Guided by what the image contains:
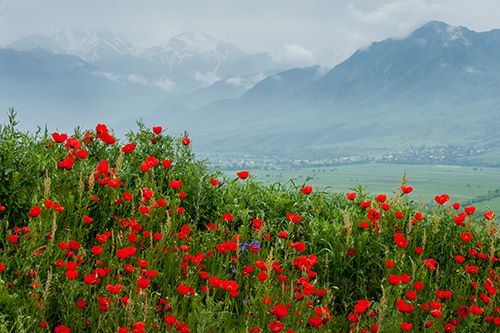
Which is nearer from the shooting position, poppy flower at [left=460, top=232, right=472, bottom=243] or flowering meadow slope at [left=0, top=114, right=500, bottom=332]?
flowering meadow slope at [left=0, top=114, right=500, bottom=332]

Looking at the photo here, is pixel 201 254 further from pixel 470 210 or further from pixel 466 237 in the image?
pixel 470 210

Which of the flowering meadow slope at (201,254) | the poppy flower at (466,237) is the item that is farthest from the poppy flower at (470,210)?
the poppy flower at (466,237)

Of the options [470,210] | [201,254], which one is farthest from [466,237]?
[201,254]

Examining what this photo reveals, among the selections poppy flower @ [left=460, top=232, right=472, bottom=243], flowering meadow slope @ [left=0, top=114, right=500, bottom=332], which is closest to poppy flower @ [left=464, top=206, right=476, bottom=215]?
flowering meadow slope @ [left=0, top=114, right=500, bottom=332]

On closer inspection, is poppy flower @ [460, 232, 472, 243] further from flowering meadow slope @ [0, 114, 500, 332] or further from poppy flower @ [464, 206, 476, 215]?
poppy flower @ [464, 206, 476, 215]

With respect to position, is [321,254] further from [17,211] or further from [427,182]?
[427,182]

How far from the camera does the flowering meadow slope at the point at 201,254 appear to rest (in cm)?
373

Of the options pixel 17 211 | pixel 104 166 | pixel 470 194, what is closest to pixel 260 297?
pixel 104 166

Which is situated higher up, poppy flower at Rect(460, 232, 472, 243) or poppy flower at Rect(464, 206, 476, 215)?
poppy flower at Rect(464, 206, 476, 215)

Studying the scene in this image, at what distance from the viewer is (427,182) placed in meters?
155

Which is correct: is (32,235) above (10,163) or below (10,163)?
below

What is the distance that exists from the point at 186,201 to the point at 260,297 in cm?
217

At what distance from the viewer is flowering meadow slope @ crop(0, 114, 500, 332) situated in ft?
12.3

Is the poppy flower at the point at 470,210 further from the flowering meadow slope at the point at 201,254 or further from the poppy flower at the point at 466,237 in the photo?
the poppy flower at the point at 466,237
